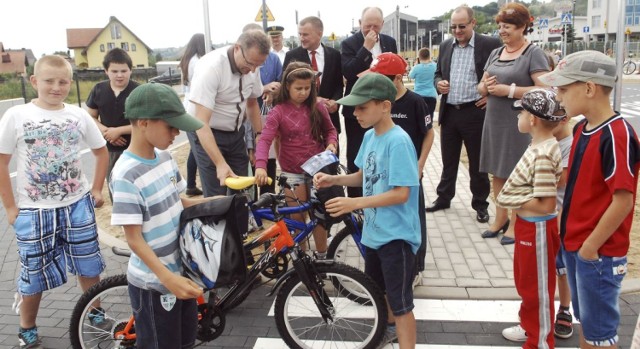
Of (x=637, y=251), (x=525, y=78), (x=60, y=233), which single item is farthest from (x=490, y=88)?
(x=60, y=233)

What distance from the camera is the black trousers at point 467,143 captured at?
6035 mm

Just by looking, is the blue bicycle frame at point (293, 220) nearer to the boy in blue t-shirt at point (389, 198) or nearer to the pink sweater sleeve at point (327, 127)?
the boy in blue t-shirt at point (389, 198)

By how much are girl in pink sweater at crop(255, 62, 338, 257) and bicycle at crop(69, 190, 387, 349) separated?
1003mm

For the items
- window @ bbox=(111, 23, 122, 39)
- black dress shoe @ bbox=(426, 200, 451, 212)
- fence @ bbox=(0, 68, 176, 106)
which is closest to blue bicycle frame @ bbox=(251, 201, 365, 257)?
black dress shoe @ bbox=(426, 200, 451, 212)

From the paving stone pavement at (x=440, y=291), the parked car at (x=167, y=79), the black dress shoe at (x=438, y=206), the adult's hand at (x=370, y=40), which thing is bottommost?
the paving stone pavement at (x=440, y=291)

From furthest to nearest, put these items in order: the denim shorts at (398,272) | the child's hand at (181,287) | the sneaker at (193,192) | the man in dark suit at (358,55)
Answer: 1. the sneaker at (193,192)
2. the man in dark suit at (358,55)
3. the denim shorts at (398,272)
4. the child's hand at (181,287)

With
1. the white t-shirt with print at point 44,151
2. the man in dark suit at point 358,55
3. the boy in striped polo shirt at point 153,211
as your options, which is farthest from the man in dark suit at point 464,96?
the boy in striped polo shirt at point 153,211

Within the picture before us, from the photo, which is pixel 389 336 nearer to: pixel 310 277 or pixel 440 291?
pixel 310 277

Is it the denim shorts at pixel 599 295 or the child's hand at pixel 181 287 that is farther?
the denim shorts at pixel 599 295

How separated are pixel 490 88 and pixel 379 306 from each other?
279 cm

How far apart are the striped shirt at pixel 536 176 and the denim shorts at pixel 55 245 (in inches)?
108

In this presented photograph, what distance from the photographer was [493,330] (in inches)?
152

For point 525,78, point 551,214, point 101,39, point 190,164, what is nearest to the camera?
point 551,214

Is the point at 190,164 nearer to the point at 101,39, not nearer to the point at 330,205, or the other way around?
the point at 330,205
